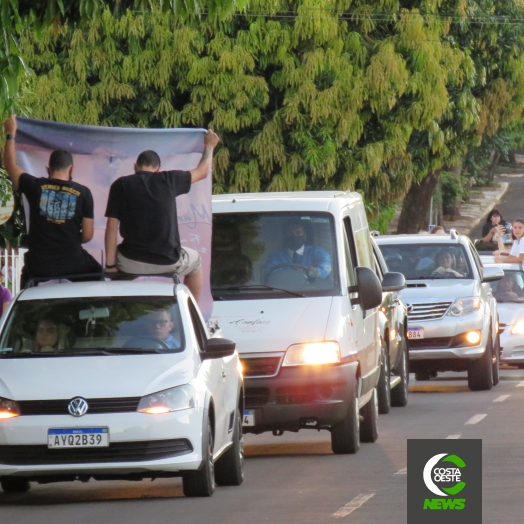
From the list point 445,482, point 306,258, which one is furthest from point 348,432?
point 445,482

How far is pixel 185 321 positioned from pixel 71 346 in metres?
0.79

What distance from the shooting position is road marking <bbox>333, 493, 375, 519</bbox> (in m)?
9.77

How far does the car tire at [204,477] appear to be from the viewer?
1038cm

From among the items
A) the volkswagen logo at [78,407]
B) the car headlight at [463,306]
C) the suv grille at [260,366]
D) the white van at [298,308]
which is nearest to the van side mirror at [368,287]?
the white van at [298,308]

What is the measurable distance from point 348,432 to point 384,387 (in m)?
4.14

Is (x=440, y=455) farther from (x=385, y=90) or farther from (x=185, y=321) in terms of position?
(x=385, y=90)

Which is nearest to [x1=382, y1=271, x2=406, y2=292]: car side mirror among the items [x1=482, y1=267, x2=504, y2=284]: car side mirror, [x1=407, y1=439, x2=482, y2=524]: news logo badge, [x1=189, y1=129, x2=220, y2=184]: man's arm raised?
[x1=189, y1=129, x2=220, y2=184]: man's arm raised

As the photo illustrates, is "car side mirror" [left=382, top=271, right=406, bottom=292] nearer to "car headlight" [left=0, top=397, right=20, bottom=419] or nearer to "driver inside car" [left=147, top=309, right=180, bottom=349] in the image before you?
"driver inside car" [left=147, top=309, right=180, bottom=349]

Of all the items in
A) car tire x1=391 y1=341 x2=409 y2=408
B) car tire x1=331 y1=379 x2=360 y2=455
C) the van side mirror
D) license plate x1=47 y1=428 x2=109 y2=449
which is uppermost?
license plate x1=47 y1=428 x2=109 y2=449

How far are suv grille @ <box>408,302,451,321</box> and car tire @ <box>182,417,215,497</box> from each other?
1046 cm

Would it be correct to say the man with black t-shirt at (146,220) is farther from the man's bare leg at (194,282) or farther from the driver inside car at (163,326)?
the driver inside car at (163,326)

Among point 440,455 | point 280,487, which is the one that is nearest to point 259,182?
point 280,487

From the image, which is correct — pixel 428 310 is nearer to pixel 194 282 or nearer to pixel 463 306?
pixel 463 306

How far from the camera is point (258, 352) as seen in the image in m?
12.9
